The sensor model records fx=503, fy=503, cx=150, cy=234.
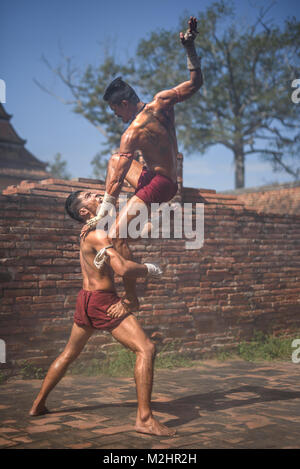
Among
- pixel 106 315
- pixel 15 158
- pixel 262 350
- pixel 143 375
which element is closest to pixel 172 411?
pixel 143 375

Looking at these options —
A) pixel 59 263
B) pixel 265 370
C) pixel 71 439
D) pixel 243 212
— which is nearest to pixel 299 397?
pixel 265 370

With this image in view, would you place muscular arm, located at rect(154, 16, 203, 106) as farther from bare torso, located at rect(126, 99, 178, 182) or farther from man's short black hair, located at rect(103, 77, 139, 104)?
man's short black hair, located at rect(103, 77, 139, 104)

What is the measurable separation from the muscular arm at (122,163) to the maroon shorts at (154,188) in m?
0.19

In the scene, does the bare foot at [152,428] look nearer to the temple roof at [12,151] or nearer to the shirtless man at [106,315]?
the shirtless man at [106,315]

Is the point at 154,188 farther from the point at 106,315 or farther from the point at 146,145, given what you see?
the point at 106,315

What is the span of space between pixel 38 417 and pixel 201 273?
3.97 meters

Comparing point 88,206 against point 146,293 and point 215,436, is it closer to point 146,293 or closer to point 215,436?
point 215,436

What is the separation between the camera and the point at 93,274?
4172mm

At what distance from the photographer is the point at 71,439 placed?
3.58 metres

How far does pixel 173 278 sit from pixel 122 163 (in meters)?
3.61

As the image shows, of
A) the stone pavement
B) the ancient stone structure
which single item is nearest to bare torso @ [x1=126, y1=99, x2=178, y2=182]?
the stone pavement

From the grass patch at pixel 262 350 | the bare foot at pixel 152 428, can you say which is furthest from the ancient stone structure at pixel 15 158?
the bare foot at pixel 152 428

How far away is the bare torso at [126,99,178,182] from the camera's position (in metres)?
4.02
